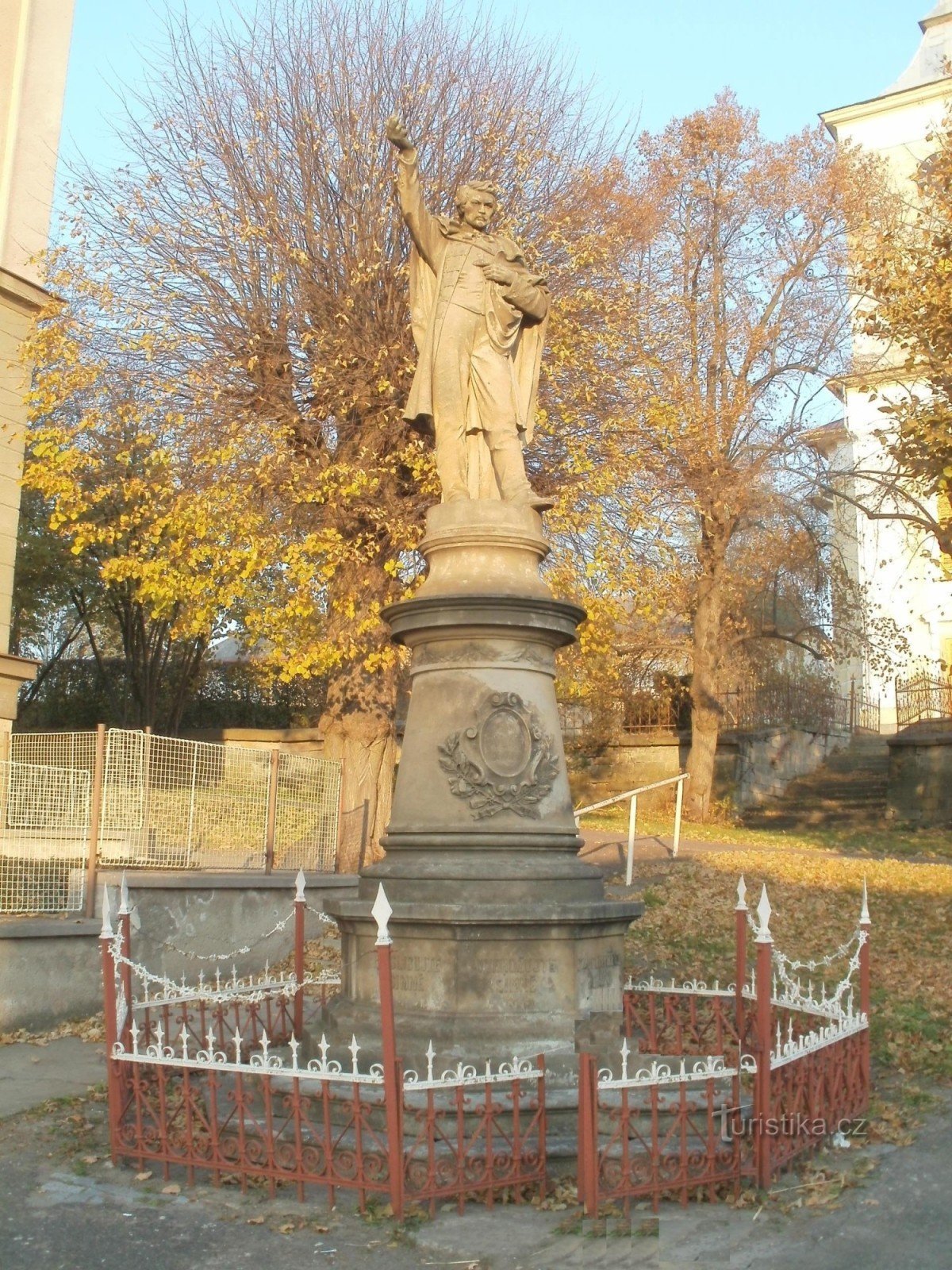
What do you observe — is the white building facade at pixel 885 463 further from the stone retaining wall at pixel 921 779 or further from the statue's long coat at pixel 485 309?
the statue's long coat at pixel 485 309

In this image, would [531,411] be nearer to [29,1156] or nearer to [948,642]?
[29,1156]

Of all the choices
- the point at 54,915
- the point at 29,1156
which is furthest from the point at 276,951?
the point at 29,1156

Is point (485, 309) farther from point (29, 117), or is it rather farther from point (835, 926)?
point (29, 117)

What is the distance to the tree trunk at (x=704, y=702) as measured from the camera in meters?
21.8

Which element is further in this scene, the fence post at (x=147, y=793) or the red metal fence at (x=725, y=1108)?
the fence post at (x=147, y=793)

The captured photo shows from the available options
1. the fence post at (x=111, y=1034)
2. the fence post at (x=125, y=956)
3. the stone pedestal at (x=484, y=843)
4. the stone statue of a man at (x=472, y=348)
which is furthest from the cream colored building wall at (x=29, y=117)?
the fence post at (x=111, y=1034)

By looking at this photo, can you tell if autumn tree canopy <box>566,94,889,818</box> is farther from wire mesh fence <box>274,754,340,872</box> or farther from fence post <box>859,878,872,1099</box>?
fence post <box>859,878,872,1099</box>

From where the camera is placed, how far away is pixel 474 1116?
19.1ft

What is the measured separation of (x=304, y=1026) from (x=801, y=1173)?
306 centimetres

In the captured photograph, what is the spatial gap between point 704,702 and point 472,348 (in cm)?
1500

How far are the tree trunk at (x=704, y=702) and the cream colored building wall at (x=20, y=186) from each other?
1142cm

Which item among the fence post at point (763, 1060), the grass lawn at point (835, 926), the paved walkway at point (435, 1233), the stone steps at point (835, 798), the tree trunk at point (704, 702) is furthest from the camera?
the stone steps at point (835, 798)

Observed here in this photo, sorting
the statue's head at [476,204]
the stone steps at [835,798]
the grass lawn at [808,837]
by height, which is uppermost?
the statue's head at [476,204]

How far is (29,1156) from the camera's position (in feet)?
20.8
